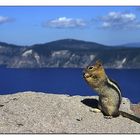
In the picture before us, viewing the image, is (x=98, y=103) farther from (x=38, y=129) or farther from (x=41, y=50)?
(x=41, y=50)

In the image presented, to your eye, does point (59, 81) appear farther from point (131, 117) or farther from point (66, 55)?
point (131, 117)

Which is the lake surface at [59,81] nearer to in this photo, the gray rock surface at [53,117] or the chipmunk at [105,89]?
the gray rock surface at [53,117]

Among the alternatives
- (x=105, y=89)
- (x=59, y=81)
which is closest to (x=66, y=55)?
(x=59, y=81)

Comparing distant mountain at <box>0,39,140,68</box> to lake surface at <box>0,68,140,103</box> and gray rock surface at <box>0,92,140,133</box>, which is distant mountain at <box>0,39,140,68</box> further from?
gray rock surface at <box>0,92,140,133</box>

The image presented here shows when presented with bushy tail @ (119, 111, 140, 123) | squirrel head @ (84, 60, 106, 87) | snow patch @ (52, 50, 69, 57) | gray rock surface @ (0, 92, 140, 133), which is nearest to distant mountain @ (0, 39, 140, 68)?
snow patch @ (52, 50, 69, 57)

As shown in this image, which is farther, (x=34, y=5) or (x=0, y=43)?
(x=0, y=43)
